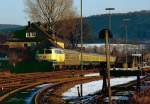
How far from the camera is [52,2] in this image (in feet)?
309

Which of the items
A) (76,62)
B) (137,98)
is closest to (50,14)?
(76,62)

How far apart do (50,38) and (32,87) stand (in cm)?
5902

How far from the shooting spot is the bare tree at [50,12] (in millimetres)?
92562

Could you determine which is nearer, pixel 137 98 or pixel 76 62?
pixel 137 98

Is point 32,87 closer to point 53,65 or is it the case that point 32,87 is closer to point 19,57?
point 53,65

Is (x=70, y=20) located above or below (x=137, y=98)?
above

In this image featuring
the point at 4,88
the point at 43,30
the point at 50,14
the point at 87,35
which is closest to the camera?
the point at 4,88

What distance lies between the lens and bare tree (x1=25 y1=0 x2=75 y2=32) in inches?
3644

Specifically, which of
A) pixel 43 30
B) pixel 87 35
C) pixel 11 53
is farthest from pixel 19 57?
pixel 87 35

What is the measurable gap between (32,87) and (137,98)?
15942mm

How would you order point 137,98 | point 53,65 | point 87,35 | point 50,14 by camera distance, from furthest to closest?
→ point 87,35 → point 50,14 → point 53,65 → point 137,98

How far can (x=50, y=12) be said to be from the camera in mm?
92688

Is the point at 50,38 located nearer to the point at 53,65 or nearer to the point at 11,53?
the point at 11,53

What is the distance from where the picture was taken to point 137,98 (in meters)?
19.5
